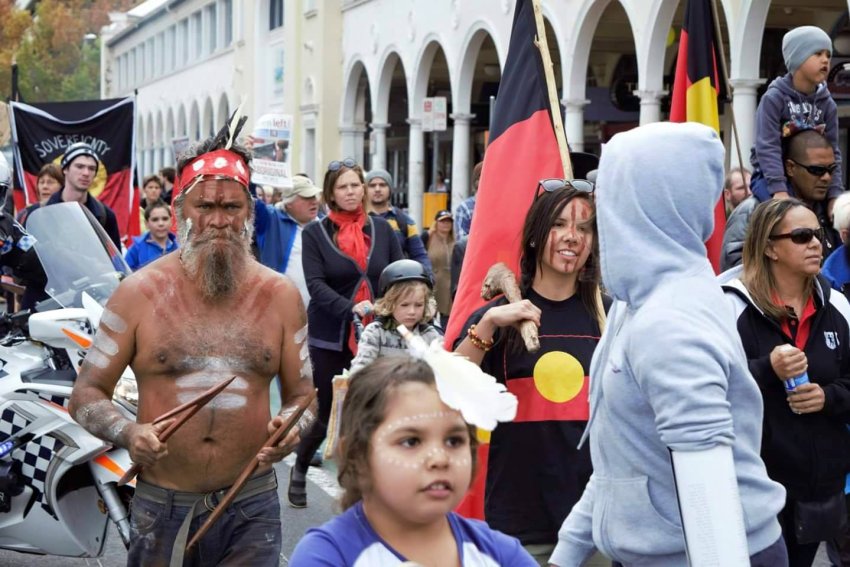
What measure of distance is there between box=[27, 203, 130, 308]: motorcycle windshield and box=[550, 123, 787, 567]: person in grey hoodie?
128 inches

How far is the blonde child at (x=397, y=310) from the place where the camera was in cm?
721

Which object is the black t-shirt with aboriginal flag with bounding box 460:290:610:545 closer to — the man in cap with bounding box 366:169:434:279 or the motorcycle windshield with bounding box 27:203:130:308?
the motorcycle windshield with bounding box 27:203:130:308

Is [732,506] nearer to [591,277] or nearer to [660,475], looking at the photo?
[660,475]

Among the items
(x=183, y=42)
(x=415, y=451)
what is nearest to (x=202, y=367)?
(x=415, y=451)

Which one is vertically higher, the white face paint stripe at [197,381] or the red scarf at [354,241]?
the red scarf at [354,241]

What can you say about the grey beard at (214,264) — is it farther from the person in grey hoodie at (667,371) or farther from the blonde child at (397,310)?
the blonde child at (397,310)

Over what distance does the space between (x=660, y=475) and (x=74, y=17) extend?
293ft

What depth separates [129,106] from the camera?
1521 cm

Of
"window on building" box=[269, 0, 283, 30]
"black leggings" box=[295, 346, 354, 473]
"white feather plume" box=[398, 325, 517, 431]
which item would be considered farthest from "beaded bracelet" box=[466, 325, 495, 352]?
"window on building" box=[269, 0, 283, 30]

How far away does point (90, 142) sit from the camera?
49.8ft

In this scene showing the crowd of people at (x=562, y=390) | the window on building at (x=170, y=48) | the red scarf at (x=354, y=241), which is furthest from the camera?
the window on building at (x=170, y=48)

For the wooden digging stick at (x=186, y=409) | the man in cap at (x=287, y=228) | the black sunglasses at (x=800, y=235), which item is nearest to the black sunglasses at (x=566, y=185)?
the black sunglasses at (x=800, y=235)

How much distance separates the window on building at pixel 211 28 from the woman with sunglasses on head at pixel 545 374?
52544 millimetres

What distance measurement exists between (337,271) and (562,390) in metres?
4.18
